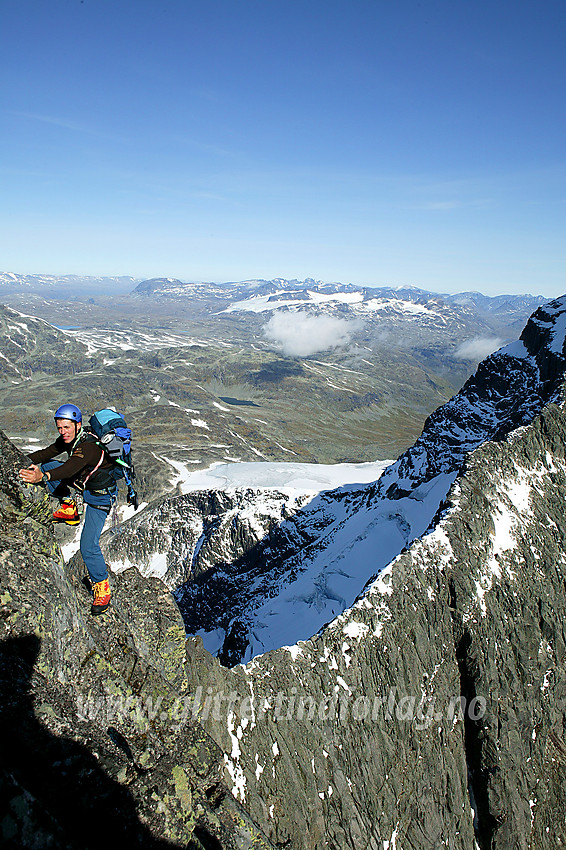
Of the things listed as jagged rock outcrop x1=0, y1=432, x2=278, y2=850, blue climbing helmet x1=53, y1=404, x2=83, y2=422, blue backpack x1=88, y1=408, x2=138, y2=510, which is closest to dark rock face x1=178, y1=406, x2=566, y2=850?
jagged rock outcrop x1=0, y1=432, x2=278, y2=850

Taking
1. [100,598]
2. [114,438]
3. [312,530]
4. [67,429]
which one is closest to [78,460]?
[67,429]

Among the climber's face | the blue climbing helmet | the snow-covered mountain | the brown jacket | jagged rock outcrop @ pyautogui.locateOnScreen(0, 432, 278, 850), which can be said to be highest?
the blue climbing helmet

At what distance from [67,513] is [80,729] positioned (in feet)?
19.4

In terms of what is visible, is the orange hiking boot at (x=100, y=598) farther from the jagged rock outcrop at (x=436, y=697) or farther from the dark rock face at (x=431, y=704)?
the dark rock face at (x=431, y=704)

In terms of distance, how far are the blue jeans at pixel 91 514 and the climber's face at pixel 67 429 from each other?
1.23 meters

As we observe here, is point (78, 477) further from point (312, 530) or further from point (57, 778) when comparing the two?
point (312, 530)

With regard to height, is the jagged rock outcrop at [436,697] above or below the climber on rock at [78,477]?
below

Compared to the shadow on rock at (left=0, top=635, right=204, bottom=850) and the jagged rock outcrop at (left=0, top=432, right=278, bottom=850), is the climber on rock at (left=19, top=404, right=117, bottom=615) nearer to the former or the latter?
the jagged rock outcrop at (left=0, top=432, right=278, bottom=850)

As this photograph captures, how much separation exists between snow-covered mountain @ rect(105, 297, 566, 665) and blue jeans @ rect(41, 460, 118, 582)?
50.7 metres

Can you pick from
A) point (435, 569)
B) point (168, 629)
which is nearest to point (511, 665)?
point (435, 569)

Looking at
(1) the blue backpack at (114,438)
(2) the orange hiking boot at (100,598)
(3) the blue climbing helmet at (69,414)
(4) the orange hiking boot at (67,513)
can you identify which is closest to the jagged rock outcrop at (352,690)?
(2) the orange hiking boot at (100,598)

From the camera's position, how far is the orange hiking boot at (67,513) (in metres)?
13.0

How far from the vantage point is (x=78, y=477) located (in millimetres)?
12797

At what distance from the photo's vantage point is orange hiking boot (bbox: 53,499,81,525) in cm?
1303
